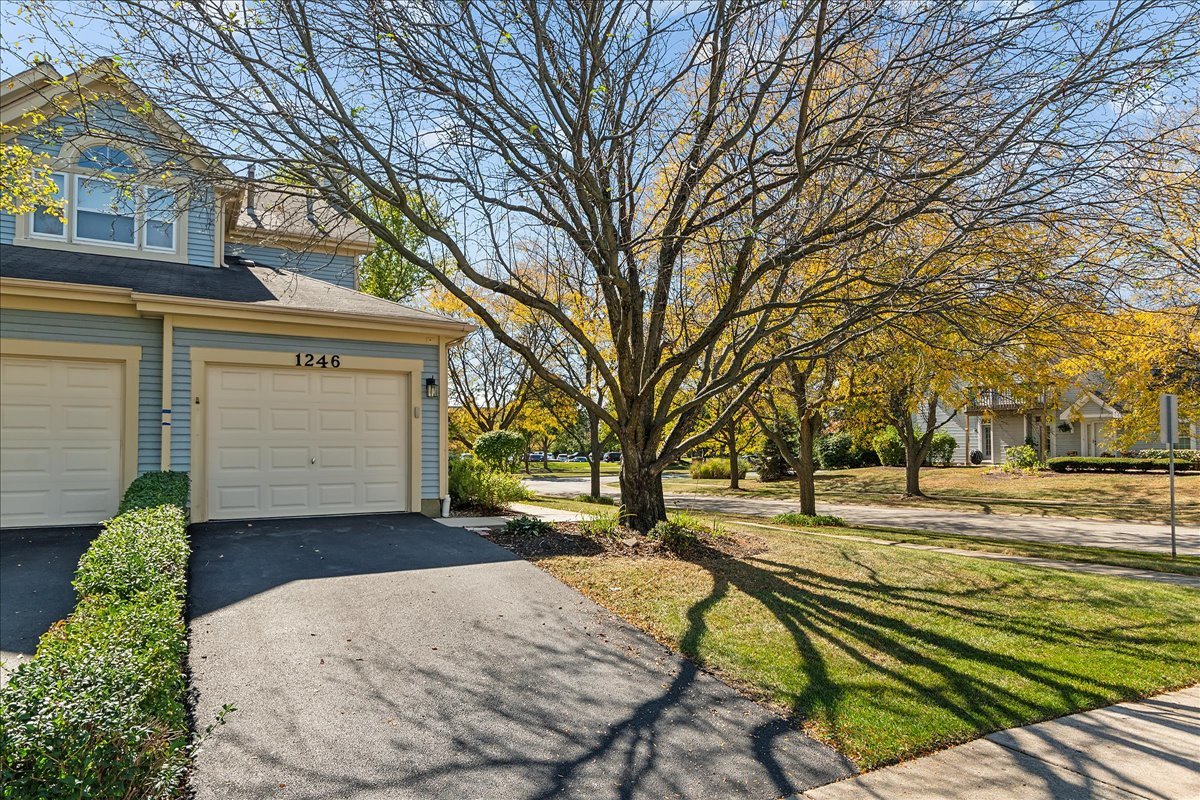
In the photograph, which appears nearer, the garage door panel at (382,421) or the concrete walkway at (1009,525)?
the garage door panel at (382,421)

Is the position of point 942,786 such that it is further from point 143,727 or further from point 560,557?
point 560,557

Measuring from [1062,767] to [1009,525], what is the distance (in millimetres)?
14471

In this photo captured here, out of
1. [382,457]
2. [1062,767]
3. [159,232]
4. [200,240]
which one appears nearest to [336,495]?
[382,457]

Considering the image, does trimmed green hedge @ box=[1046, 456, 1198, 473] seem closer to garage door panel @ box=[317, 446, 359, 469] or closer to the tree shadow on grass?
the tree shadow on grass

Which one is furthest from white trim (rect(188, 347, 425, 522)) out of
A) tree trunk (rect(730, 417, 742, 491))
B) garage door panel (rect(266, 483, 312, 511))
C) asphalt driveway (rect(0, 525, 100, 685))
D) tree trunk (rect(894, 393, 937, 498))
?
tree trunk (rect(730, 417, 742, 491))

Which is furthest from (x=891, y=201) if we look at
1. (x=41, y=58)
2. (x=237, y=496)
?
(x=237, y=496)

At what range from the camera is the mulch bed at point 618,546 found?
27.5 feet

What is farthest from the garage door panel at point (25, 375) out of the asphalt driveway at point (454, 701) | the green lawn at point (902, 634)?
the green lawn at point (902, 634)

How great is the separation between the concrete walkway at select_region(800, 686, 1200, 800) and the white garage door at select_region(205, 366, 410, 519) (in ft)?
29.5

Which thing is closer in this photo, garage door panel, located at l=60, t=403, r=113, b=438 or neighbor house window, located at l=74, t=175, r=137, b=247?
garage door panel, located at l=60, t=403, r=113, b=438

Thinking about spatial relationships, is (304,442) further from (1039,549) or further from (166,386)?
(1039,549)

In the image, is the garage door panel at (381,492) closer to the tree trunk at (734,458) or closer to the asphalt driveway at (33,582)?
the asphalt driveway at (33,582)

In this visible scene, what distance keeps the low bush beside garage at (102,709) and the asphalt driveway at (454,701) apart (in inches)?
19.7

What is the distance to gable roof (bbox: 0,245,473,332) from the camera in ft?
31.8
